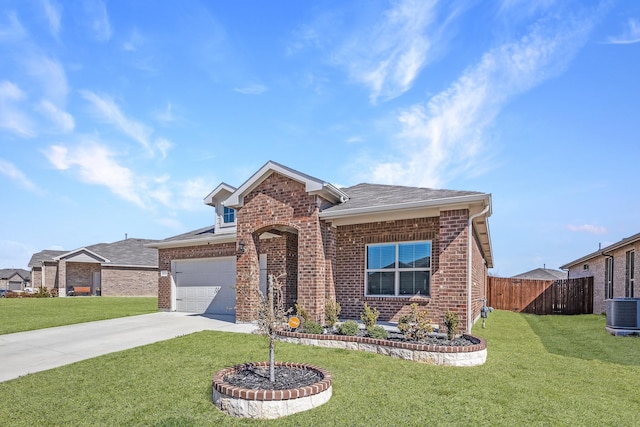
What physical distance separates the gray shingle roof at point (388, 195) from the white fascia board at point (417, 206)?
5.9 inches

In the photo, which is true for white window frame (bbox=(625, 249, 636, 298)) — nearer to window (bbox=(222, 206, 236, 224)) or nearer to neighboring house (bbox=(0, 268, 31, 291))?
window (bbox=(222, 206, 236, 224))

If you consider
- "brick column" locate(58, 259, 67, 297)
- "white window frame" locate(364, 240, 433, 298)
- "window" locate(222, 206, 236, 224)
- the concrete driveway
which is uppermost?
"window" locate(222, 206, 236, 224)

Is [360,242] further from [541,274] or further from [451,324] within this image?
[541,274]

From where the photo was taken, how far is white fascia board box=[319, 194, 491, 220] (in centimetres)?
889

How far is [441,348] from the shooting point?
7297mm

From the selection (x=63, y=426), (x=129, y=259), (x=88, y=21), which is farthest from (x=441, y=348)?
(x=129, y=259)

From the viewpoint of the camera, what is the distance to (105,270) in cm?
3027

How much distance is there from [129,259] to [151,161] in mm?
23040

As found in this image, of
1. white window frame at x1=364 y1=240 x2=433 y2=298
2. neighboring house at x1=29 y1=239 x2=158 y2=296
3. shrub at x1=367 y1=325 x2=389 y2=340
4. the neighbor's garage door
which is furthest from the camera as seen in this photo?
neighboring house at x1=29 y1=239 x2=158 y2=296

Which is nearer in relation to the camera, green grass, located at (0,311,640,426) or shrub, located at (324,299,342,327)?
green grass, located at (0,311,640,426)

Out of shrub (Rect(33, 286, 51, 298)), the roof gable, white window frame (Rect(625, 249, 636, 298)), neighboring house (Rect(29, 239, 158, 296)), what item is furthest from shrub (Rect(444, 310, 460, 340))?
shrub (Rect(33, 286, 51, 298))

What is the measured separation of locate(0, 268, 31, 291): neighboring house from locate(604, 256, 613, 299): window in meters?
67.5

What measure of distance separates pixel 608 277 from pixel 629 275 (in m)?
3.06

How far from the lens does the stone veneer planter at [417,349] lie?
7.24 metres
